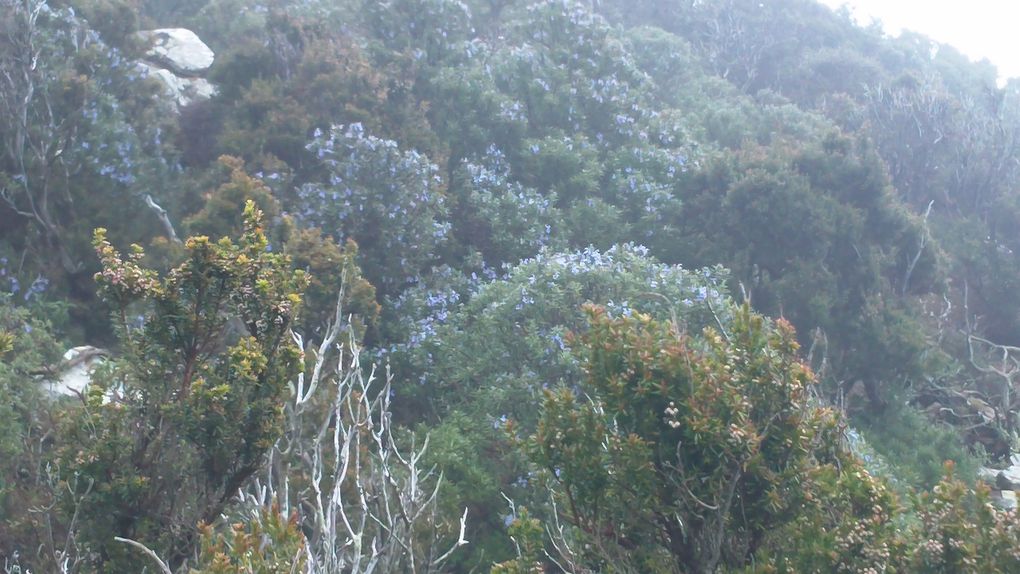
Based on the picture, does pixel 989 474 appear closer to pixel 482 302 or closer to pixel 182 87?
pixel 482 302

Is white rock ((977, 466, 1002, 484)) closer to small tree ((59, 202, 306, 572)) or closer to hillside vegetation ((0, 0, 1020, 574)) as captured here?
hillside vegetation ((0, 0, 1020, 574))

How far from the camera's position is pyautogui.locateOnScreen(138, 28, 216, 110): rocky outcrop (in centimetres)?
1379

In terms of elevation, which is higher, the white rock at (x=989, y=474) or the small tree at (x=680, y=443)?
the small tree at (x=680, y=443)

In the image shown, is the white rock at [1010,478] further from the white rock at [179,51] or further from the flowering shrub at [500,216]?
the white rock at [179,51]

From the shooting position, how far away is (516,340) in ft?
29.5

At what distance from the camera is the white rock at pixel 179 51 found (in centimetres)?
1441

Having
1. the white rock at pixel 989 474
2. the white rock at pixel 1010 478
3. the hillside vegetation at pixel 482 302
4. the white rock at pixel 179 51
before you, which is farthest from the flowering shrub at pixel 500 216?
the white rock at pixel 1010 478

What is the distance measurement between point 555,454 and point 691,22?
19918mm

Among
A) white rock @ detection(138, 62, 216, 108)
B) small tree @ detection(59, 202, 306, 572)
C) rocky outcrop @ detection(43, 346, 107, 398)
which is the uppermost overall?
small tree @ detection(59, 202, 306, 572)

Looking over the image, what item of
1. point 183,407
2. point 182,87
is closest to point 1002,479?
point 183,407

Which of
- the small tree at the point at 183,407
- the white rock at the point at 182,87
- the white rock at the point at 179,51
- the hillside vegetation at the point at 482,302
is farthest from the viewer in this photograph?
the white rock at the point at 179,51

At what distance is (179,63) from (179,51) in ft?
1.09

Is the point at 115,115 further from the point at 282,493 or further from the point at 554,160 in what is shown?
the point at 282,493

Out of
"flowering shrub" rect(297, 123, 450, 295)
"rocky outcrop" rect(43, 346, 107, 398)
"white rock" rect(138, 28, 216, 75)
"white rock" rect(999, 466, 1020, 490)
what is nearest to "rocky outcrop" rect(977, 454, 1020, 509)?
"white rock" rect(999, 466, 1020, 490)
